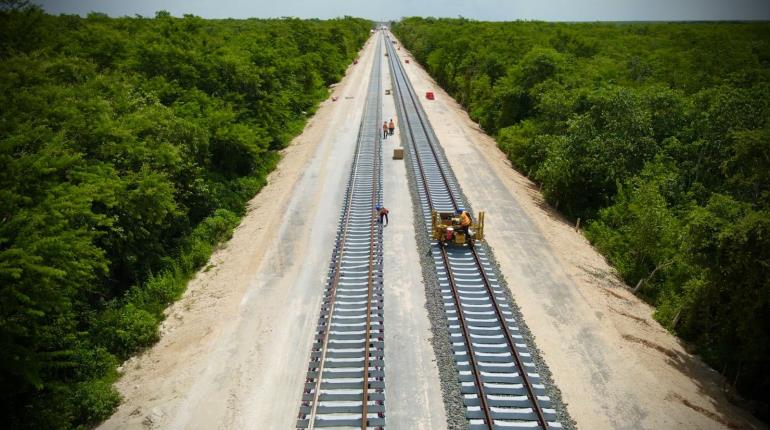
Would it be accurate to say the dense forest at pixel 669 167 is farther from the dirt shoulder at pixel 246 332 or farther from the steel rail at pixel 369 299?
the dirt shoulder at pixel 246 332

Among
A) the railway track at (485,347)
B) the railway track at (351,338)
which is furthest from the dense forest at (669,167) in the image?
the railway track at (351,338)

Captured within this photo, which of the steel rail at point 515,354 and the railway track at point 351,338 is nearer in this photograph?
the steel rail at point 515,354

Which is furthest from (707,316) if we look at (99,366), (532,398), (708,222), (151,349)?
(99,366)

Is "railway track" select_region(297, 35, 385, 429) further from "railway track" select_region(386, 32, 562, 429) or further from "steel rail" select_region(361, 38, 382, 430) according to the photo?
"railway track" select_region(386, 32, 562, 429)

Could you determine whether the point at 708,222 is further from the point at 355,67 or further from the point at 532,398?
the point at 355,67

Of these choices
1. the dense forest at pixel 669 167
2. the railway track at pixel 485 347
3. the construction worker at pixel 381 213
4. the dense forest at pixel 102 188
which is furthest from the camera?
the construction worker at pixel 381 213

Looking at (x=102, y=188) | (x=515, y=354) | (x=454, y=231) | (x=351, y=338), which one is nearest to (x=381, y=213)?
(x=454, y=231)
